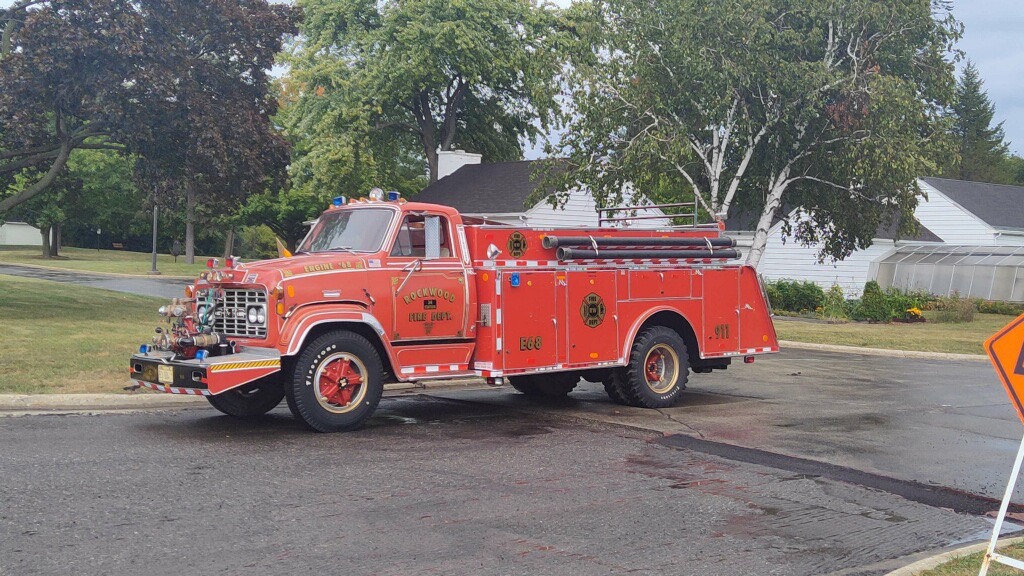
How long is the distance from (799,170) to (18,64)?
21.4 meters

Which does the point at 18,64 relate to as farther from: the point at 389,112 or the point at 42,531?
the point at 389,112

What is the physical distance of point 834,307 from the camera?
109ft

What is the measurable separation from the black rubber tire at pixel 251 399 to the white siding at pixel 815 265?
3356 centimetres

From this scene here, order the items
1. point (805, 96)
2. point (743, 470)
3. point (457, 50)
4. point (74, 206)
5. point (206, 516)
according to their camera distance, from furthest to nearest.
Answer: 1. point (74, 206)
2. point (457, 50)
3. point (805, 96)
4. point (743, 470)
5. point (206, 516)

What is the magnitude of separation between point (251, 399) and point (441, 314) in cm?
229

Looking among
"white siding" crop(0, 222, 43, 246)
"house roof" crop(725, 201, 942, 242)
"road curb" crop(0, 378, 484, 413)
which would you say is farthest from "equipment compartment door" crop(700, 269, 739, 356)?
"white siding" crop(0, 222, 43, 246)

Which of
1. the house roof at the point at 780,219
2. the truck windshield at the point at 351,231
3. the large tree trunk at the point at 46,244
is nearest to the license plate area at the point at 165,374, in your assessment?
the truck windshield at the point at 351,231

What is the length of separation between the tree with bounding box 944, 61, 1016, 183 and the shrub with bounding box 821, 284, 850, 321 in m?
60.6

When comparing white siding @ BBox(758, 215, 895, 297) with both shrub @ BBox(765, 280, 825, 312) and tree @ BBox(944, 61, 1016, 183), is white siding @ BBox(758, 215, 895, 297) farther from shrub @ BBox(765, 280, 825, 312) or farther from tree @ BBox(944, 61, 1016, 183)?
tree @ BBox(944, 61, 1016, 183)

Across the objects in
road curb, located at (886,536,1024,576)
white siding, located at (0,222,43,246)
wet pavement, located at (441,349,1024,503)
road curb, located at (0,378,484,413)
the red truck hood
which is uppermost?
white siding, located at (0,222,43,246)

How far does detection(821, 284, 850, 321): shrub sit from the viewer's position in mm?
32875

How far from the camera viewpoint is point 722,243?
13.8 m

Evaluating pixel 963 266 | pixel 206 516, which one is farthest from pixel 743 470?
pixel 963 266

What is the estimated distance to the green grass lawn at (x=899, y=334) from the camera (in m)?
24.0
